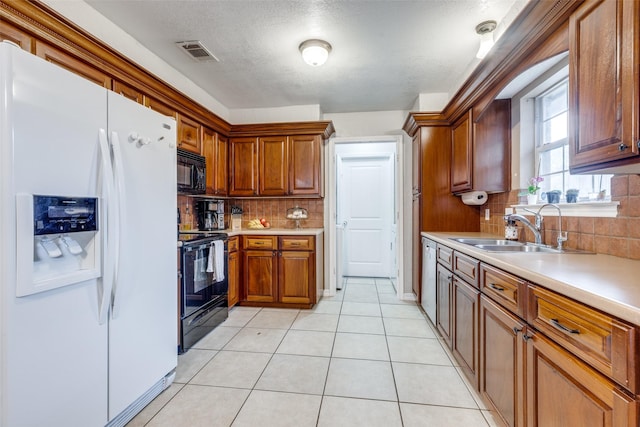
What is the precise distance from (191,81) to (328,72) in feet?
4.90

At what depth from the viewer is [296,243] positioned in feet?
11.0

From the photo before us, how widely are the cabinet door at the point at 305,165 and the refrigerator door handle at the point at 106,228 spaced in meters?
2.39

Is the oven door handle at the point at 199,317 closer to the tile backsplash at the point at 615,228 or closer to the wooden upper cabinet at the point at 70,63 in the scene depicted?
the wooden upper cabinet at the point at 70,63

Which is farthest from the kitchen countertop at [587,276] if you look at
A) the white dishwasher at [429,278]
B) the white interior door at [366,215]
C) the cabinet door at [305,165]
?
the white interior door at [366,215]

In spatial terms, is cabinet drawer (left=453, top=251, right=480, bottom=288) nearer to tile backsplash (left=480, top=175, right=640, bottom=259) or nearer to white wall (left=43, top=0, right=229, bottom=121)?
tile backsplash (left=480, top=175, right=640, bottom=259)

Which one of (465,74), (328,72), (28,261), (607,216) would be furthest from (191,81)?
(607,216)

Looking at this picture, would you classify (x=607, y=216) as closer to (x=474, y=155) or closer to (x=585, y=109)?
(x=585, y=109)

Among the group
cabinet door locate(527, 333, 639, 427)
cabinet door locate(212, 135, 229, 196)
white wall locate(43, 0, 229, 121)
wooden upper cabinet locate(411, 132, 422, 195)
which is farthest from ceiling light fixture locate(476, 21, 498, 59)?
cabinet door locate(212, 135, 229, 196)

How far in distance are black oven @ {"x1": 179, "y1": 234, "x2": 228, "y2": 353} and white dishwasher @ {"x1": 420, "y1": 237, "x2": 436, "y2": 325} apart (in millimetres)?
2010

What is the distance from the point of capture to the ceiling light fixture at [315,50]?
2348 mm

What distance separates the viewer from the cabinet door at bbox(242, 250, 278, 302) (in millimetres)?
3391

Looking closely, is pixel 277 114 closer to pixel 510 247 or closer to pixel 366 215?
pixel 366 215

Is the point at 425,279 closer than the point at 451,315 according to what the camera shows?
No

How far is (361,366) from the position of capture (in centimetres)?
215
